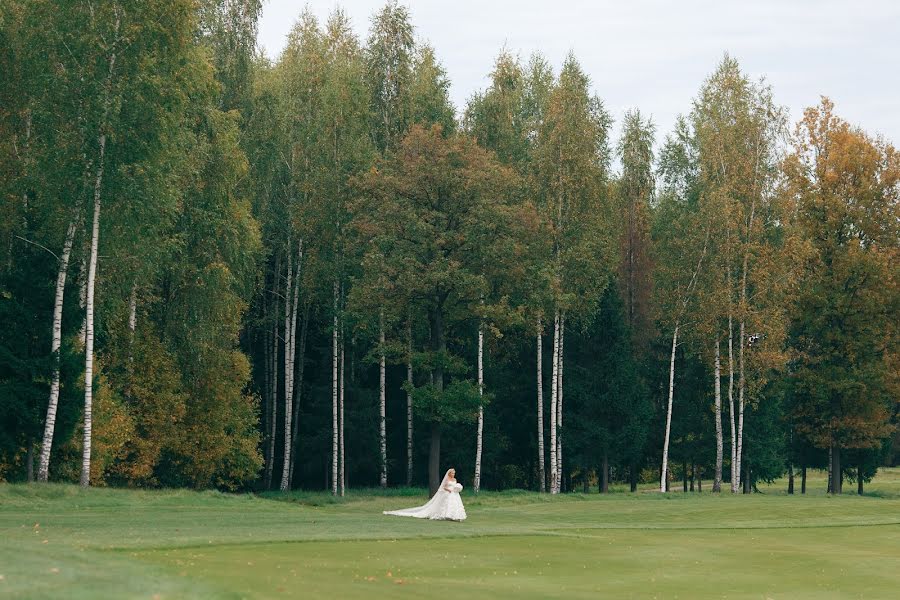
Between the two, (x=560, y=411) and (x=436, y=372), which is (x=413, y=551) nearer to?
(x=436, y=372)

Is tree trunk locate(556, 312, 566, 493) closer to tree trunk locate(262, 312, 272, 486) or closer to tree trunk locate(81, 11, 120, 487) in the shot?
tree trunk locate(262, 312, 272, 486)

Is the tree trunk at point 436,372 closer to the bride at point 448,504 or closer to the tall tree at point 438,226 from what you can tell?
the tall tree at point 438,226

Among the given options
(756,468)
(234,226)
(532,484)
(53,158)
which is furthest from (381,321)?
(756,468)

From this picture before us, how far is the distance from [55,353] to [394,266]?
18.9 meters

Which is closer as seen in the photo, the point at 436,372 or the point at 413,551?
the point at 413,551

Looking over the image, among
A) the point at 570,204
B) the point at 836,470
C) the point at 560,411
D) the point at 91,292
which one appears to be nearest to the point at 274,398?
the point at 560,411

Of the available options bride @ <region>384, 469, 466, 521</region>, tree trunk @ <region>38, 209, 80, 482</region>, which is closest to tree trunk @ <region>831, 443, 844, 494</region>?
bride @ <region>384, 469, 466, 521</region>

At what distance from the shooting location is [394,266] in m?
54.0

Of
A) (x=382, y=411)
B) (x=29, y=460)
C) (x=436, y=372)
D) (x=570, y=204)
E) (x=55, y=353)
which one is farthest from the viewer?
(x=382, y=411)

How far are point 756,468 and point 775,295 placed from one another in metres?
15.9

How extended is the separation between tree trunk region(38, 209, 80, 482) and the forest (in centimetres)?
10

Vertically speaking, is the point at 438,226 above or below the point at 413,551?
above

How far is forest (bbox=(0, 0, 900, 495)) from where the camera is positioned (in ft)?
134

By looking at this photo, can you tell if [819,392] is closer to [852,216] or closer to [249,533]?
[852,216]
